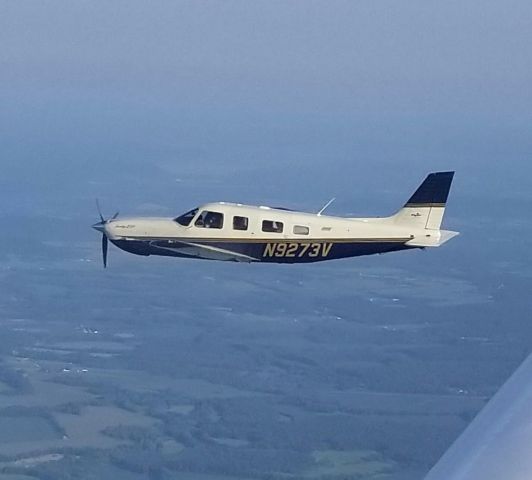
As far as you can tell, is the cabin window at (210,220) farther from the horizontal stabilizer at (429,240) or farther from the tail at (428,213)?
the horizontal stabilizer at (429,240)

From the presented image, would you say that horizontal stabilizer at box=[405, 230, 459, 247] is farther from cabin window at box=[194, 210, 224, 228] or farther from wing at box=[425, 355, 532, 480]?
wing at box=[425, 355, 532, 480]

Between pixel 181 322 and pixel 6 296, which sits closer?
pixel 181 322

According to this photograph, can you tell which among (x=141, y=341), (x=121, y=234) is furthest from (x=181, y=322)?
(x=121, y=234)

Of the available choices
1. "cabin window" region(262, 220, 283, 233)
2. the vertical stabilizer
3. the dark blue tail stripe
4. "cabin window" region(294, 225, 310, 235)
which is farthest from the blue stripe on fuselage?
the dark blue tail stripe

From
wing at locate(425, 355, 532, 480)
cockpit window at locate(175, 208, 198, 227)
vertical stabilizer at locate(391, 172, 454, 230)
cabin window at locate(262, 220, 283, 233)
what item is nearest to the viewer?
wing at locate(425, 355, 532, 480)

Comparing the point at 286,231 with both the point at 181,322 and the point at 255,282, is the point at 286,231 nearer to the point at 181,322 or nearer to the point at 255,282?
the point at 181,322

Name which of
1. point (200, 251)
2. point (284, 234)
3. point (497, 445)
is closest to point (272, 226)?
point (284, 234)

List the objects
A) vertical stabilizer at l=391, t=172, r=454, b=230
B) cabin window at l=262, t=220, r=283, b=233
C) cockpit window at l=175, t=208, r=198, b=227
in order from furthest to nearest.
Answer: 1. cockpit window at l=175, t=208, r=198, b=227
2. vertical stabilizer at l=391, t=172, r=454, b=230
3. cabin window at l=262, t=220, r=283, b=233
